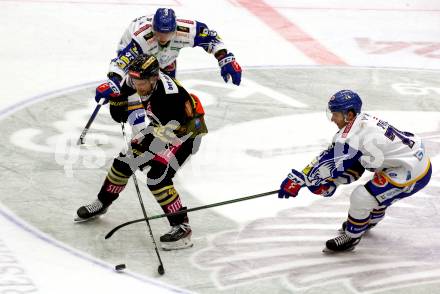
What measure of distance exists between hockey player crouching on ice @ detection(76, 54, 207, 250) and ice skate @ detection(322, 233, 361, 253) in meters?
0.86

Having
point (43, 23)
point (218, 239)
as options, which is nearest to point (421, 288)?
point (218, 239)

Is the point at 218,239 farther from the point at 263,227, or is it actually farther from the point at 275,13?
the point at 275,13

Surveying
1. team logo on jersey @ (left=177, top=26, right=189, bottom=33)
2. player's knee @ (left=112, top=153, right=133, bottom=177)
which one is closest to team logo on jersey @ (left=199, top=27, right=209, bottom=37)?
team logo on jersey @ (left=177, top=26, right=189, bottom=33)

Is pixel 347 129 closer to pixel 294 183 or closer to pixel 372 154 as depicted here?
pixel 372 154

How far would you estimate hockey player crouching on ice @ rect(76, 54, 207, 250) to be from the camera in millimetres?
5496

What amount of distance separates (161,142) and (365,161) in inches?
→ 48.6

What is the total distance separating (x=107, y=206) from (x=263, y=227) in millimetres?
1014

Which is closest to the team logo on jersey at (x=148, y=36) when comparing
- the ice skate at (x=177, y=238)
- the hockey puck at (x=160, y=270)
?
the ice skate at (x=177, y=238)

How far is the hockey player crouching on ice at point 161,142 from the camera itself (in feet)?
18.0

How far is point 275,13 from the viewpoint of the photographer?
10.9 m

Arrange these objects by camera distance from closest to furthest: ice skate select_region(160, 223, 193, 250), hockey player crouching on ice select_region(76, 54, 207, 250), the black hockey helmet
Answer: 1. the black hockey helmet
2. hockey player crouching on ice select_region(76, 54, 207, 250)
3. ice skate select_region(160, 223, 193, 250)

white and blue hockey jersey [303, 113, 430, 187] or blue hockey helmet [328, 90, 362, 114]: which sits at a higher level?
blue hockey helmet [328, 90, 362, 114]

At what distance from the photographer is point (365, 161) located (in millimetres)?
5426

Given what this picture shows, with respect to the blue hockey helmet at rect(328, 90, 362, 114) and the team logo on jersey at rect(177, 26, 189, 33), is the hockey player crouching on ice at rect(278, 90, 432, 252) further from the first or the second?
the team logo on jersey at rect(177, 26, 189, 33)
